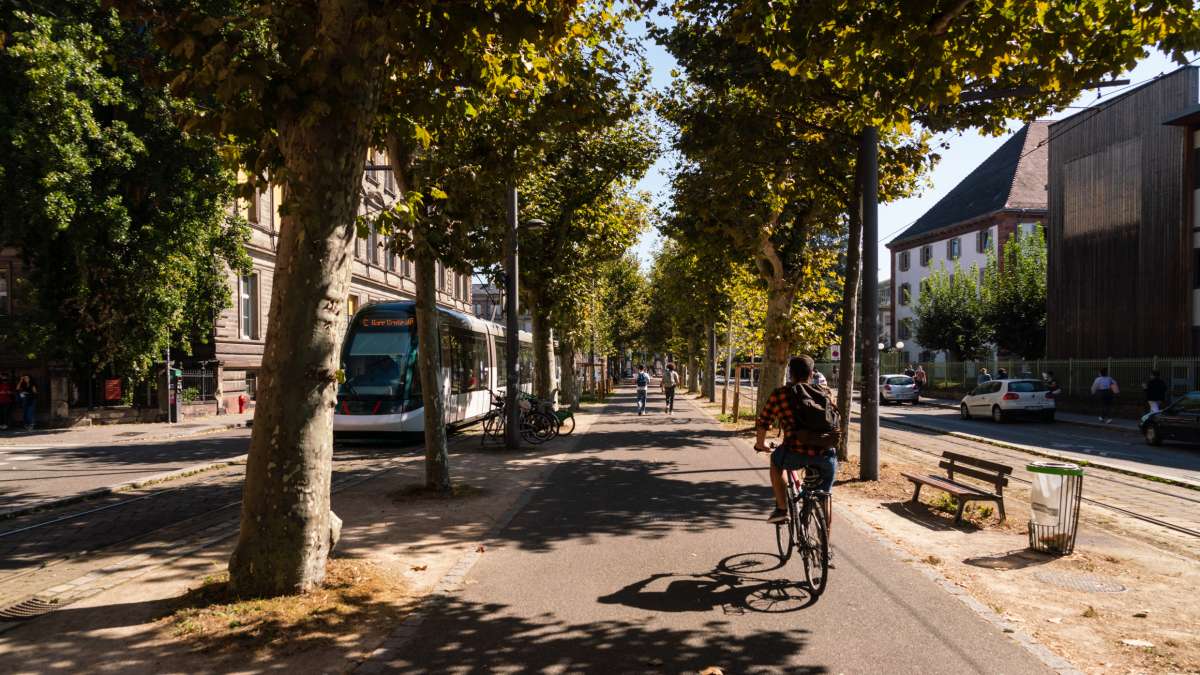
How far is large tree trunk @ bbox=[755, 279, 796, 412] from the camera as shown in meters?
20.5

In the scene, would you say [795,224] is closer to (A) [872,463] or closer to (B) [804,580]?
(A) [872,463]

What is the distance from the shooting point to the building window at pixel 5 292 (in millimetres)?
26094

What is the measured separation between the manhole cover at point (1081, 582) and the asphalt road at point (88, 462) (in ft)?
36.9

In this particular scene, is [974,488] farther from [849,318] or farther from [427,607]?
[427,607]

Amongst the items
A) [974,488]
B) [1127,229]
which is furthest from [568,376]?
[974,488]

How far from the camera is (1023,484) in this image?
12.4m

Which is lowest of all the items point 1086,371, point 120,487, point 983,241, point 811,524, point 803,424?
point 120,487

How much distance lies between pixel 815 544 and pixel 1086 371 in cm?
3058

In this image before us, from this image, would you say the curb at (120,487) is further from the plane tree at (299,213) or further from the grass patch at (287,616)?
the plane tree at (299,213)

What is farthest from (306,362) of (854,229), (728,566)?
(854,229)

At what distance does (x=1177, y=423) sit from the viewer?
737 inches

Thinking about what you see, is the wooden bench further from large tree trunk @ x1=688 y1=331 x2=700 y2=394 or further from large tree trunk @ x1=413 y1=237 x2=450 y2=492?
large tree trunk @ x1=688 y1=331 x2=700 y2=394

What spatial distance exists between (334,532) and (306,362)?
1.41 metres

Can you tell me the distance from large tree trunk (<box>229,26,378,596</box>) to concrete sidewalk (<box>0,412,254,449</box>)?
1572cm
